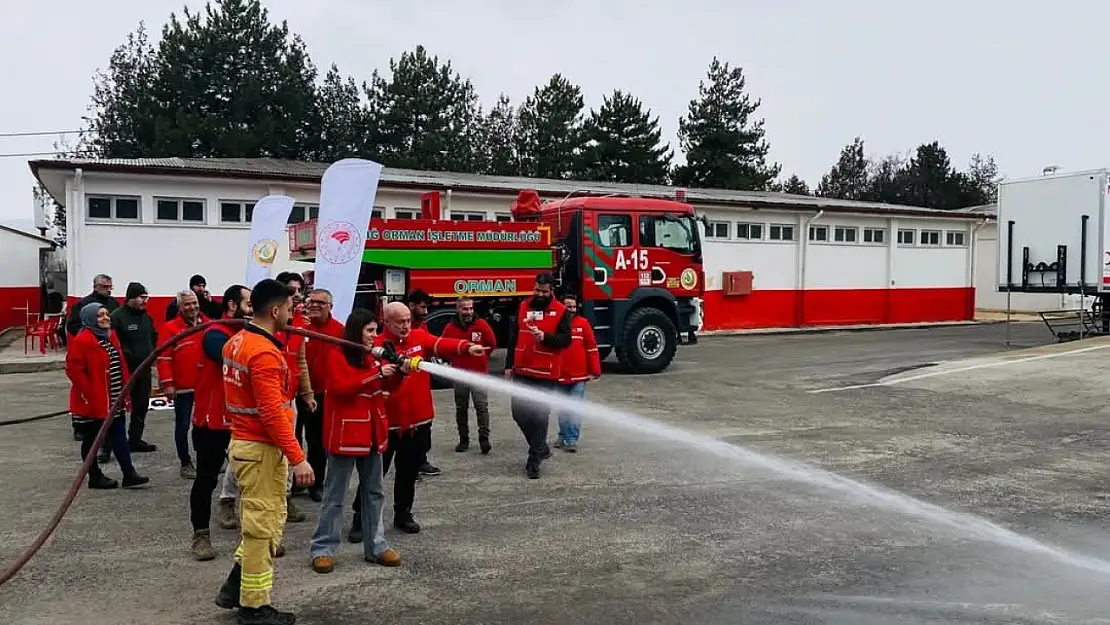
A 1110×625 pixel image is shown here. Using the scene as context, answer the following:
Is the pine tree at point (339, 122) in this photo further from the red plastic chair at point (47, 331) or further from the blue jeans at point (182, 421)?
the blue jeans at point (182, 421)

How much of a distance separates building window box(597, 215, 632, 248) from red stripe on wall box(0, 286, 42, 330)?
18937 millimetres

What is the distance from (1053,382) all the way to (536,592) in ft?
36.5

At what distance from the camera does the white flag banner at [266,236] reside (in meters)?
11.3

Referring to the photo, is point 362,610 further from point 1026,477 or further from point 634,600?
point 1026,477

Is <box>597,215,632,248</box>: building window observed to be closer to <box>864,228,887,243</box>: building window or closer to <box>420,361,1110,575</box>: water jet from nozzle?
<box>420,361,1110,575</box>: water jet from nozzle

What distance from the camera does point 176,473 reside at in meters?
7.62

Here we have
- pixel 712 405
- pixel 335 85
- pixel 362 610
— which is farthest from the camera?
pixel 335 85

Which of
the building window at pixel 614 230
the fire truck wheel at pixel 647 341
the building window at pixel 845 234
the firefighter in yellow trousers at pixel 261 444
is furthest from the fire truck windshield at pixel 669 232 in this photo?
the building window at pixel 845 234

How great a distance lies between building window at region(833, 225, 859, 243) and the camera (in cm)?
2825

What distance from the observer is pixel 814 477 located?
7.57 meters

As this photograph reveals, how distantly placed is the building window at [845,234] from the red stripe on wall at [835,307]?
1636 millimetres

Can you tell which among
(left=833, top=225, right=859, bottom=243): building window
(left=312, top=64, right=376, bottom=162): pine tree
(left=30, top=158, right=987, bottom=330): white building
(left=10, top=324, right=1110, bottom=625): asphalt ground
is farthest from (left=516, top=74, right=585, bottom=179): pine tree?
(left=10, top=324, right=1110, bottom=625): asphalt ground

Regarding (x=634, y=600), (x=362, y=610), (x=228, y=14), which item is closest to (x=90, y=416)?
(x=362, y=610)

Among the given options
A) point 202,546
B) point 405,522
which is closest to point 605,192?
point 405,522
